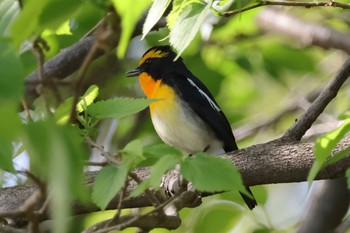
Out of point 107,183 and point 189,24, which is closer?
point 107,183

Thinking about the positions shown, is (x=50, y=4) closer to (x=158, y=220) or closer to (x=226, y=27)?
(x=158, y=220)

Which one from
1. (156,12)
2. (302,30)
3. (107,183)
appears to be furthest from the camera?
(302,30)

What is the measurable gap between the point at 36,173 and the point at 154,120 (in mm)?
2907

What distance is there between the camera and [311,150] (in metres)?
2.42

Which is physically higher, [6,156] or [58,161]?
[58,161]

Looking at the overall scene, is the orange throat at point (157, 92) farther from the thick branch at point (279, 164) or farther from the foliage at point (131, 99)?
the thick branch at point (279, 164)

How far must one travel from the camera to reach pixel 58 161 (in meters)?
1.04

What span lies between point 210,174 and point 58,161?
1.90 ft

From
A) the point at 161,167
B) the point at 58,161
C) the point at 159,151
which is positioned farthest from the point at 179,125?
→ the point at 58,161

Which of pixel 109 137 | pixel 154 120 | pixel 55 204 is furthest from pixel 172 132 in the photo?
pixel 55 204

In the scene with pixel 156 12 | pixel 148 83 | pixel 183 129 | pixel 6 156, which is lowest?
pixel 183 129

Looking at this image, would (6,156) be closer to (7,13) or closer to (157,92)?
(7,13)

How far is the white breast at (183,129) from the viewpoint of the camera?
4.12m

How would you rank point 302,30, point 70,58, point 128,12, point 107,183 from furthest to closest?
point 302,30 < point 70,58 < point 107,183 < point 128,12
